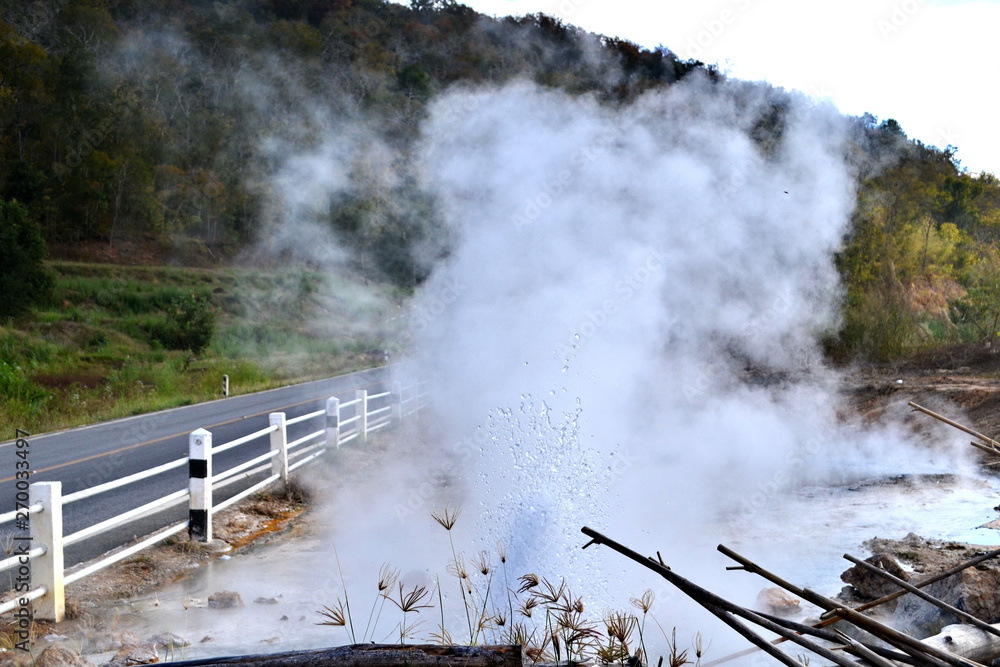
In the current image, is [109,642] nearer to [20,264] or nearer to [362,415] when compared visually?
[362,415]

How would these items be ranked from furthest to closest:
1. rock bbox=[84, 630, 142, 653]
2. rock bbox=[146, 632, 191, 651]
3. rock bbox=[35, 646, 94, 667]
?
rock bbox=[146, 632, 191, 651]
rock bbox=[84, 630, 142, 653]
rock bbox=[35, 646, 94, 667]

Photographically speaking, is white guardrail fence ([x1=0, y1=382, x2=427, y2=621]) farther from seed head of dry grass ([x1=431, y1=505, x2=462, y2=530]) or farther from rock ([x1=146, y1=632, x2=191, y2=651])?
seed head of dry grass ([x1=431, y1=505, x2=462, y2=530])

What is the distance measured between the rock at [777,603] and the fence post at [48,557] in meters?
4.83

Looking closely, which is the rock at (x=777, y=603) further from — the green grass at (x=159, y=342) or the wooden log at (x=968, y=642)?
the green grass at (x=159, y=342)

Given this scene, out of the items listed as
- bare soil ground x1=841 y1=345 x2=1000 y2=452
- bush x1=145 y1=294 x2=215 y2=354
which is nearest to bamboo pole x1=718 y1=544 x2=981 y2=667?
bare soil ground x1=841 y1=345 x2=1000 y2=452

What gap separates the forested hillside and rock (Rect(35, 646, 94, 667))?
349 inches

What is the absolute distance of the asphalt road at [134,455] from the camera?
9.19 meters

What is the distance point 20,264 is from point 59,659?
34.4 metres

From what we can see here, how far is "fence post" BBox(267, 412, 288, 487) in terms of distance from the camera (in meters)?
10.2

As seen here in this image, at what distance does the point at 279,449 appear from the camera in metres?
10.4

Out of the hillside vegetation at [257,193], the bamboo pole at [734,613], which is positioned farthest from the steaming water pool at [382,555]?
the hillside vegetation at [257,193]

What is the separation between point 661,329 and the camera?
11.2 metres

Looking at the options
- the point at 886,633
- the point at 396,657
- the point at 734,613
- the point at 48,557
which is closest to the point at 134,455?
the point at 48,557

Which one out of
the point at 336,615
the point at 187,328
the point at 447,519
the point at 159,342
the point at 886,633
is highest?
the point at 886,633
